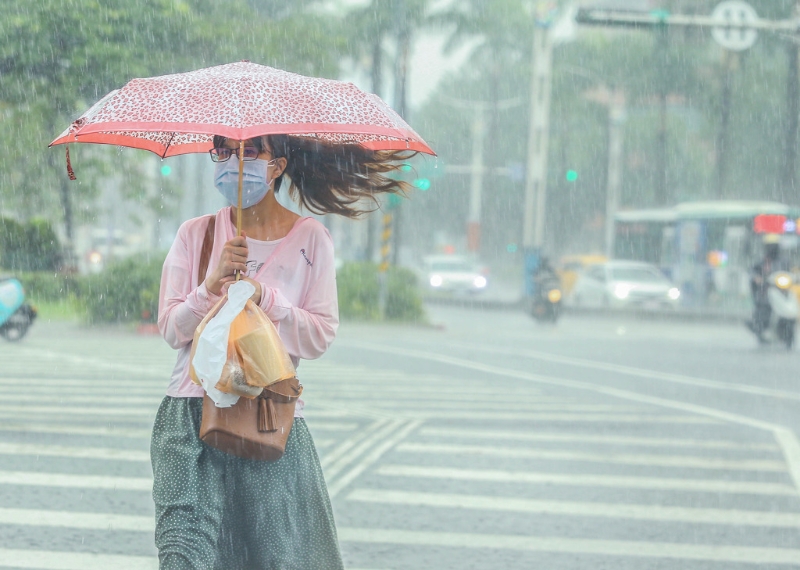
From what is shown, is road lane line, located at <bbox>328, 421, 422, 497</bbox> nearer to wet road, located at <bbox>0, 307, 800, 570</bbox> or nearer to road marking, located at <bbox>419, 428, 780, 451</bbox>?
wet road, located at <bbox>0, 307, 800, 570</bbox>

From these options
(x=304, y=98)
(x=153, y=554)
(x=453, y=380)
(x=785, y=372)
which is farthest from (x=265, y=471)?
(x=785, y=372)

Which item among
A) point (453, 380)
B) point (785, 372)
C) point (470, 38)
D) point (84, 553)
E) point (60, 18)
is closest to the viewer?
point (84, 553)

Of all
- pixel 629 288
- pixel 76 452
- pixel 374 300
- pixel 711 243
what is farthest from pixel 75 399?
pixel 711 243

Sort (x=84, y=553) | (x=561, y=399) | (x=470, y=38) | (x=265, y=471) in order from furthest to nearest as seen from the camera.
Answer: (x=470, y=38) → (x=561, y=399) → (x=84, y=553) → (x=265, y=471)

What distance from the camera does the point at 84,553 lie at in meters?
5.54

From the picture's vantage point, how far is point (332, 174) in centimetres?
374

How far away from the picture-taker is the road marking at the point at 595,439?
8859mm

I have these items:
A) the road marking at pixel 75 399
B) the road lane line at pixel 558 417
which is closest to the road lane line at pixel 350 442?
the road lane line at pixel 558 417

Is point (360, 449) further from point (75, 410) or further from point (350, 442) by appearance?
point (75, 410)

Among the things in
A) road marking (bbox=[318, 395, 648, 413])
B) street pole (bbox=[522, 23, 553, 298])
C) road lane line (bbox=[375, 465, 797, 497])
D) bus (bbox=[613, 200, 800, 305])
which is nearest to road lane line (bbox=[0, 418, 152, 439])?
road lane line (bbox=[375, 465, 797, 497])

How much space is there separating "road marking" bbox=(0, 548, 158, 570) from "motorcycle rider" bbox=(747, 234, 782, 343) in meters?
14.6

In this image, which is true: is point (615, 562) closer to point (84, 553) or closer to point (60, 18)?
point (84, 553)

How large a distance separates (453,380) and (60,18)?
19.1ft

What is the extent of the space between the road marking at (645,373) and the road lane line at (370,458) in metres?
4.47
